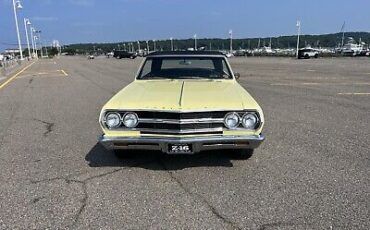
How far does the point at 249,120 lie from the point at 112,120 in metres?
1.71

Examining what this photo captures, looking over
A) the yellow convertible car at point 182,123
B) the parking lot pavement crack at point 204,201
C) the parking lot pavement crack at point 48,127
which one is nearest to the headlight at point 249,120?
the yellow convertible car at point 182,123

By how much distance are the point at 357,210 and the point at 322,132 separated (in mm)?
3330

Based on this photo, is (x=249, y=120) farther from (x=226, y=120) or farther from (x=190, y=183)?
(x=190, y=183)

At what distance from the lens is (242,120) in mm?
4539

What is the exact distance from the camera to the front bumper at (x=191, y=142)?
14.5 ft

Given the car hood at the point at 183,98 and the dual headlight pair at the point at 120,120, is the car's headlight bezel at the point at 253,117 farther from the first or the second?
the dual headlight pair at the point at 120,120

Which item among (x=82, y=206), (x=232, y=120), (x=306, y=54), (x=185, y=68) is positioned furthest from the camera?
(x=306, y=54)

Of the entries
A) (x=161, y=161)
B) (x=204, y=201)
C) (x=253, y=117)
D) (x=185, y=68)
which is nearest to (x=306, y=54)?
(x=185, y=68)

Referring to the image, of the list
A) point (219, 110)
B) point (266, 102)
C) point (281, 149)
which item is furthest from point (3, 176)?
point (266, 102)

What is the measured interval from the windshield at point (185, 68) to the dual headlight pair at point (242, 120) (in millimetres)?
1843

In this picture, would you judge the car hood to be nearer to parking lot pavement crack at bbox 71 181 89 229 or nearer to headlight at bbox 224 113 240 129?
headlight at bbox 224 113 240 129

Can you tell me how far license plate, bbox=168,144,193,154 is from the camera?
4438 mm

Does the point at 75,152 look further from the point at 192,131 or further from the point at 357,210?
the point at 357,210

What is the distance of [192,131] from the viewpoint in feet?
14.6
